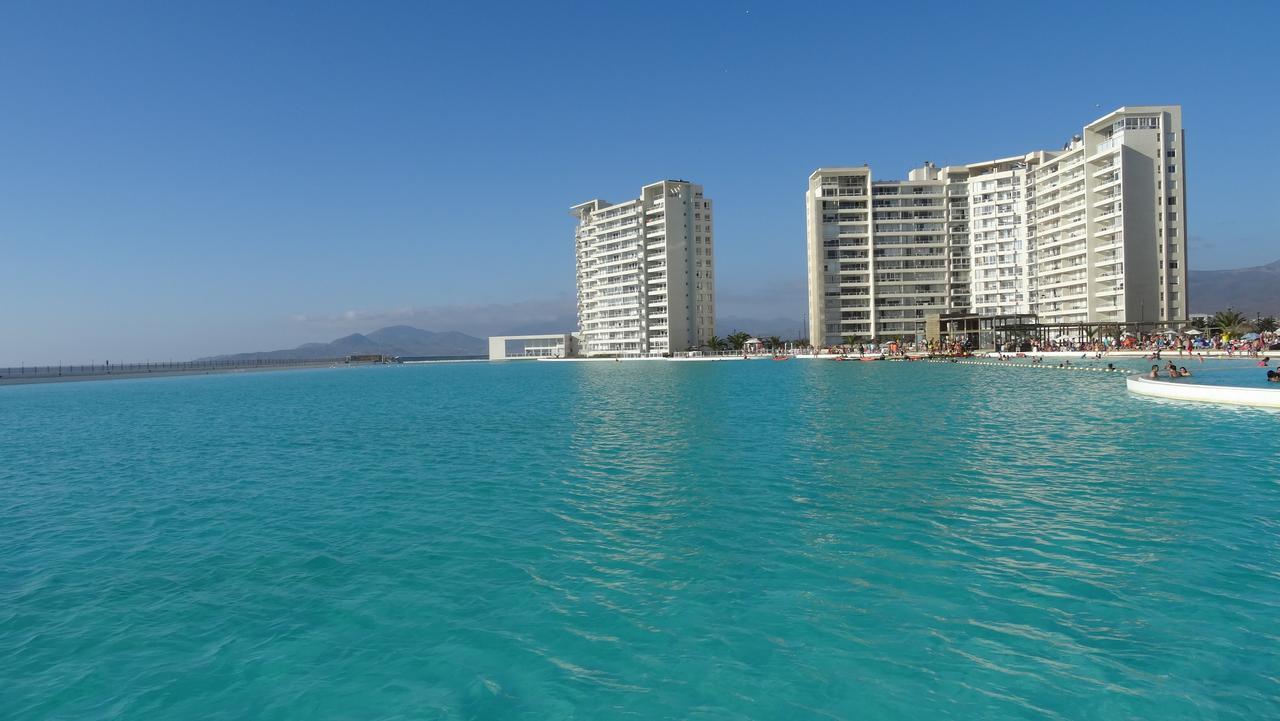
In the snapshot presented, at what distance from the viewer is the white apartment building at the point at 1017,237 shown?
102 meters

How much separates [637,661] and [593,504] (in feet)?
26.7

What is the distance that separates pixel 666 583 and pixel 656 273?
144396 mm

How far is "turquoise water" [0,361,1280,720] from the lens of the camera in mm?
7602

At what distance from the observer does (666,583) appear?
35.6ft

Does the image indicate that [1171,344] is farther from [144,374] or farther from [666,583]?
[144,374]

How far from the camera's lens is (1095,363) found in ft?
229

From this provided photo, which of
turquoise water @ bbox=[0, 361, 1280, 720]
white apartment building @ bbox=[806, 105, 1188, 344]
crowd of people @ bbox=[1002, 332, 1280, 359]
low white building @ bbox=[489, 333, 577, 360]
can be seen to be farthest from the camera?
low white building @ bbox=[489, 333, 577, 360]

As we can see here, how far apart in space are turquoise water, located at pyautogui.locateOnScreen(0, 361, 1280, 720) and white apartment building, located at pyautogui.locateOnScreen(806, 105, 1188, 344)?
96.2 m

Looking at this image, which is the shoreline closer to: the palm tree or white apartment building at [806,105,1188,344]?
white apartment building at [806,105,1188,344]

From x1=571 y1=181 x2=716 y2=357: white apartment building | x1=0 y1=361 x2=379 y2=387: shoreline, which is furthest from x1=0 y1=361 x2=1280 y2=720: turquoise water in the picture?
x1=0 y1=361 x2=379 y2=387: shoreline

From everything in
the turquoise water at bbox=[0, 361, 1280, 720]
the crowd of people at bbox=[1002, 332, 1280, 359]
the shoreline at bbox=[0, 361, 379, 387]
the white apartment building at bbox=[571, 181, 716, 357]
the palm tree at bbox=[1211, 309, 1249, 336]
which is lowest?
the turquoise water at bbox=[0, 361, 1280, 720]

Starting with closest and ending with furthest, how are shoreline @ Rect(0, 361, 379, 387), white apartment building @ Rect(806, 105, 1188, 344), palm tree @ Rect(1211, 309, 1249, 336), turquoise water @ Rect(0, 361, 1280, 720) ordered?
turquoise water @ Rect(0, 361, 1280, 720)
palm tree @ Rect(1211, 309, 1249, 336)
white apartment building @ Rect(806, 105, 1188, 344)
shoreline @ Rect(0, 361, 379, 387)

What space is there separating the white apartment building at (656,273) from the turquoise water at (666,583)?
5086 inches

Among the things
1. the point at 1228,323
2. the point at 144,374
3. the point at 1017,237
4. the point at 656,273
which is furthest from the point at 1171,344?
the point at 144,374
